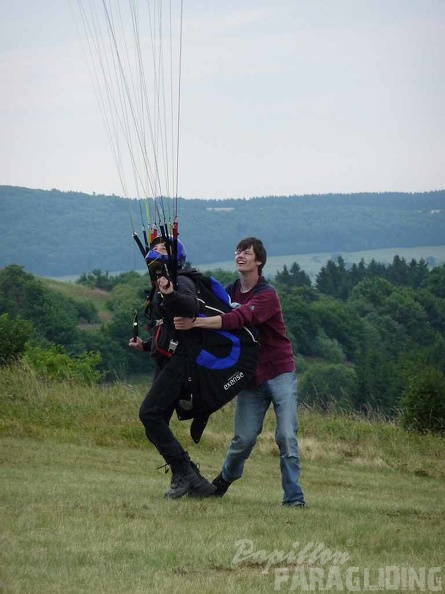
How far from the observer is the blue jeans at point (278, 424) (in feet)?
32.0

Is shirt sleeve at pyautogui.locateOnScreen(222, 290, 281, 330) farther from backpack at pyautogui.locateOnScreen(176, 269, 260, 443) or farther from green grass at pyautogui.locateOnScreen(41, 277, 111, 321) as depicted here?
green grass at pyautogui.locateOnScreen(41, 277, 111, 321)

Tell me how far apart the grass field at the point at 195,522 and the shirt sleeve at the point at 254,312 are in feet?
5.10

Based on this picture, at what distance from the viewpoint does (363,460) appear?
17.0 m

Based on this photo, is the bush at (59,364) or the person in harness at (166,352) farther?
the bush at (59,364)

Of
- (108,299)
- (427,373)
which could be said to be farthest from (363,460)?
(108,299)

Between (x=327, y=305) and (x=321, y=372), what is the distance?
82.4ft

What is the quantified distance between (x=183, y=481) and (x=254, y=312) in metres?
1.62

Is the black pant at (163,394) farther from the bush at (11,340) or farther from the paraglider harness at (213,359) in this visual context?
the bush at (11,340)

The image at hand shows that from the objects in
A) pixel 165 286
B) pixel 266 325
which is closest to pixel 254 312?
pixel 266 325

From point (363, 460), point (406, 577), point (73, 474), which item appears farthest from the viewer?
point (363, 460)

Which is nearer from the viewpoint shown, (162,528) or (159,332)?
(162,528)

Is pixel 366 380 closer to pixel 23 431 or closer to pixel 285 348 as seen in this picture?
pixel 23 431

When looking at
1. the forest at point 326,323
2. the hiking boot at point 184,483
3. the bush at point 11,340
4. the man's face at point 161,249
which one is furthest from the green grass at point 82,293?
the man's face at point 161,249

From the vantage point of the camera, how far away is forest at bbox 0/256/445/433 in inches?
3093
